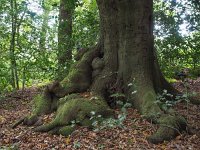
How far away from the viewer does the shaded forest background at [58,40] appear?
1262 centimetres

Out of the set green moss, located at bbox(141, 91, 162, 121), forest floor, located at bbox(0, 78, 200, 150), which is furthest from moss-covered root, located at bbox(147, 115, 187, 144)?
green moss, located at bbox(141, 91, 162, 121)

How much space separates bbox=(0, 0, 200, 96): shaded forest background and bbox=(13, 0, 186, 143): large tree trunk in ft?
12.5

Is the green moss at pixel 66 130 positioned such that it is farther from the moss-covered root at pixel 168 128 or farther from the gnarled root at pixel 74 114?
the moss-covered root at pixel 168 128

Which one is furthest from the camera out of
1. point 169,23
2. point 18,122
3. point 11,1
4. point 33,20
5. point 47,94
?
point 33,20

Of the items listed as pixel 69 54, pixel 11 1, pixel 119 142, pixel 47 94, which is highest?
pixel 11 1

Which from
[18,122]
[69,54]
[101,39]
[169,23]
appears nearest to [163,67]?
[169,23]

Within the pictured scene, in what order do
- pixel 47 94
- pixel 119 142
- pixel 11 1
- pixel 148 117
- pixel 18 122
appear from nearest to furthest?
pixel 119 142
pixel 148 117
pixel 18 122
pixel 47 94
pixel 11 1

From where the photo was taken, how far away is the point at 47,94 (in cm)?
873

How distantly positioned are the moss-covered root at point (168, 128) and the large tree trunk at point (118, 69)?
724 millimetres

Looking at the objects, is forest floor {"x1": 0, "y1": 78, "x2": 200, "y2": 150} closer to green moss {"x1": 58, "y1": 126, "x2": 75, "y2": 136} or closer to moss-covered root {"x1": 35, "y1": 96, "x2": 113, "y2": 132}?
green moss {"x1": 58, "y1": 126, "x2": 75, "y2": 136}

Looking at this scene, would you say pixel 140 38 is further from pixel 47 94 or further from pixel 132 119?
pixel 47 94

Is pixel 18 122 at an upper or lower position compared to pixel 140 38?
lower

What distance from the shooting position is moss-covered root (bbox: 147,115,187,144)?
646cm

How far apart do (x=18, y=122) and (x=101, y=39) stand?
283 cm
